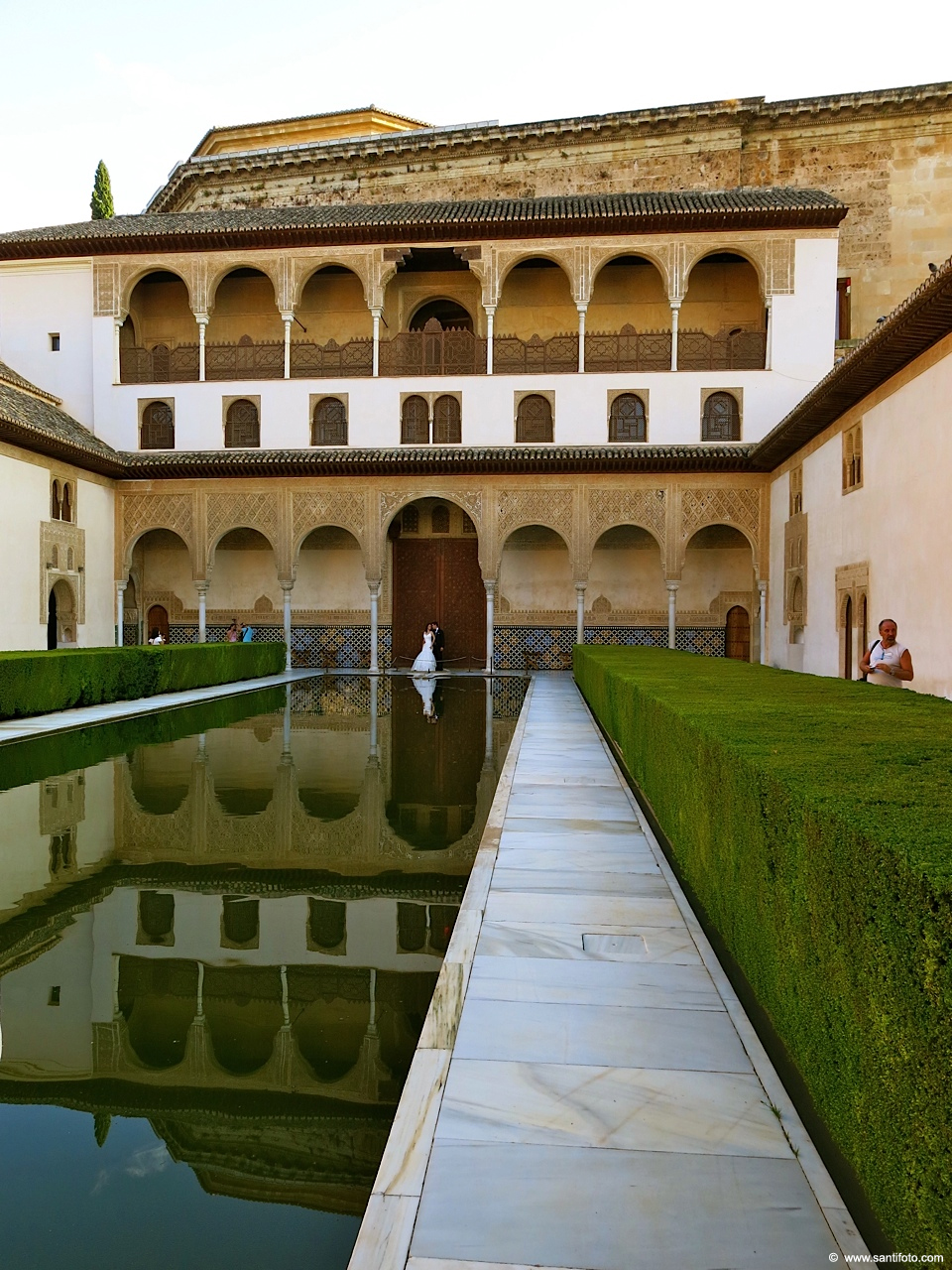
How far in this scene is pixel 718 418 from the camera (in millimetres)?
21734

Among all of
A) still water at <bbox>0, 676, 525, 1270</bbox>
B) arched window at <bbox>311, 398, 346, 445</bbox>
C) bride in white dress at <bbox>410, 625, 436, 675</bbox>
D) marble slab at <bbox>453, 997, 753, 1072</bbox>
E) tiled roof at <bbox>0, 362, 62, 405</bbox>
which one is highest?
tiled roof at <bbox>0, 362, 62, 405</bbox>

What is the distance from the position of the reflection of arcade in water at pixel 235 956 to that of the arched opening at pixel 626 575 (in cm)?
1573

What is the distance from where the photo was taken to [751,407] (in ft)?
69.8

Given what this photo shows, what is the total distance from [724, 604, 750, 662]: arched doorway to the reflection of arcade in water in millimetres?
15960

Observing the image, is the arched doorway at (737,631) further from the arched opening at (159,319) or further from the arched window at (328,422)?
the arched opening at (159,319)

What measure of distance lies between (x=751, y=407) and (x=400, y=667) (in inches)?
387

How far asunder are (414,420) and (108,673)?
33.8ft

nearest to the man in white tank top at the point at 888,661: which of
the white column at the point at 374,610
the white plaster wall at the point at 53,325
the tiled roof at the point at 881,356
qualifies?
the tiled roof at the point at 881,356

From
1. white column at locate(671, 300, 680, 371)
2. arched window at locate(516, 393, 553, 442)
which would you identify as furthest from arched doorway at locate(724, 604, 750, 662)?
arched window at locate(516, 393, 553, 442)

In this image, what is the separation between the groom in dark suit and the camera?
2394 centimetres

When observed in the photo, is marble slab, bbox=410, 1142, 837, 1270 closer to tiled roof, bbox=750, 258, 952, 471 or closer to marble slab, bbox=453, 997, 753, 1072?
marble slab, bbox=453, 997, 753, 1072

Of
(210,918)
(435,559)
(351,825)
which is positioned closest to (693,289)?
(435,559)

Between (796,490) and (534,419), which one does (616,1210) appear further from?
(534,419)

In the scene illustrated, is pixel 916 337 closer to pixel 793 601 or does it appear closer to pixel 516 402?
pixel 793 601
